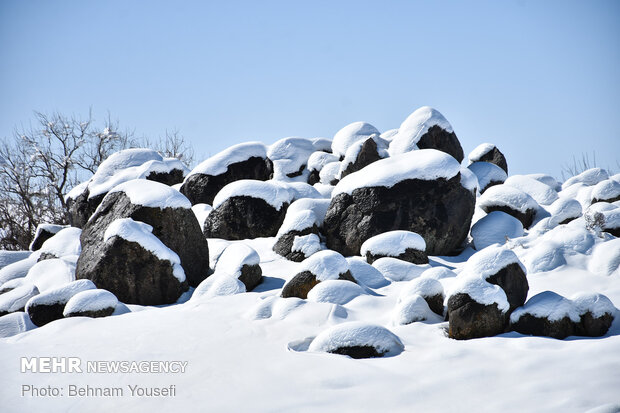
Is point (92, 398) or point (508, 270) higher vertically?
point (508, 270)

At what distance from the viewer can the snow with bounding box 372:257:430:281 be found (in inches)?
332

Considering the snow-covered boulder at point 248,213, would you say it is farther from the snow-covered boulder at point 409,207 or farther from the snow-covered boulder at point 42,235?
the snow-covered boulder at point 42,235

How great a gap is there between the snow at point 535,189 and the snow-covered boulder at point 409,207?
332 centimetres

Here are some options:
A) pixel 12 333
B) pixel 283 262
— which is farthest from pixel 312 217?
pixel 12 333

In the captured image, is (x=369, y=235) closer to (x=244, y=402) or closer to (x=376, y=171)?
(x=376, y=171)

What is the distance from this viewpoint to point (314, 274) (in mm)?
7445

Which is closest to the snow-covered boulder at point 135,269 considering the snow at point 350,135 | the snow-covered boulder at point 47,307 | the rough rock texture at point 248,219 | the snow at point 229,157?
the snow-covered boulder at point 47,307

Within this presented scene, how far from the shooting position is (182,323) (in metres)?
6.29

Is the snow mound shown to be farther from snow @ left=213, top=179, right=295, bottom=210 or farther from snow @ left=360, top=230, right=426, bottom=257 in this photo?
snow @ left=213, top=179, right=295, bottom=210

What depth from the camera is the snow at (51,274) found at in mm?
9422

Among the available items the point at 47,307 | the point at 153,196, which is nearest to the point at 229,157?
the point at 153,196

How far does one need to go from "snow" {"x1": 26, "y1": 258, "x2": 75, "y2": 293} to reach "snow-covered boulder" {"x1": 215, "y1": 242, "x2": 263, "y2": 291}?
2.64 m

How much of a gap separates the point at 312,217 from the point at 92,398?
6477 mm

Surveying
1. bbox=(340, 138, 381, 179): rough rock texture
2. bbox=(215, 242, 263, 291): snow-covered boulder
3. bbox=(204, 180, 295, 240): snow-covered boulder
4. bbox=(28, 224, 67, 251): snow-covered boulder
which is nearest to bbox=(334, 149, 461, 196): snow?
bbox=(204, 180, 295, 240): snow-covered boulder
